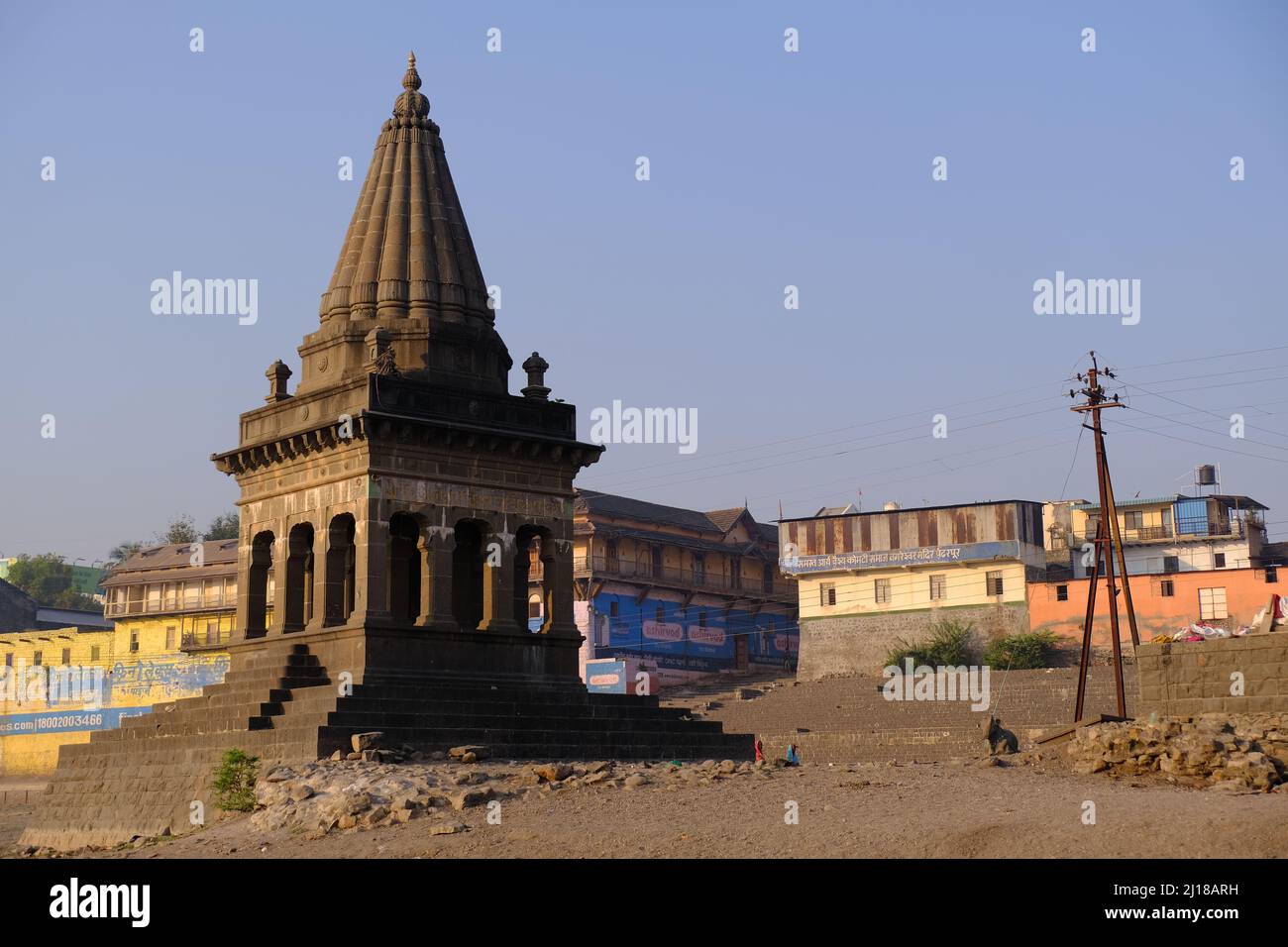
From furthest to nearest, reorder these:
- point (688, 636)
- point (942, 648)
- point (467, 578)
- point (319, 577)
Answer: point (688, 636)
point (942, 648)
point (467, 578)
point (319, 577)

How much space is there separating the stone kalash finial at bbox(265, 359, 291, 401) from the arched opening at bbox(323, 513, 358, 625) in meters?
3.67

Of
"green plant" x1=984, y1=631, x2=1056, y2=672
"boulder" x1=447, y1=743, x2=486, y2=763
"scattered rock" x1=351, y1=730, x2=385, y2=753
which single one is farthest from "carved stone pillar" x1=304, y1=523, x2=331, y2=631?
"green plant" x1=984, y1=631, x2=1056, y2=672

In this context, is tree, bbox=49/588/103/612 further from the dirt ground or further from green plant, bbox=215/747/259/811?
the dirt ground

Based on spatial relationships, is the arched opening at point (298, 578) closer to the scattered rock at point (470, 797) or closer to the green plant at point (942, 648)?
the scattered rock at point (470, 797)

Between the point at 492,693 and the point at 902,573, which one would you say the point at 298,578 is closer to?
the point at 492,693

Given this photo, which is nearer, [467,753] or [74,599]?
[467,753]

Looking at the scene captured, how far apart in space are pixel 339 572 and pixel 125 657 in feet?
156

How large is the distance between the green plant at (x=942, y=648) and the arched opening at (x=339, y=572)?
3836 centimetres

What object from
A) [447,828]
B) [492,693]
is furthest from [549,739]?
[447,828]

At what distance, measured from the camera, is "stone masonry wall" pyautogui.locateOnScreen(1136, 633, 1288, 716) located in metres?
25.3

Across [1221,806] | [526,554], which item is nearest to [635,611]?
[526,554]

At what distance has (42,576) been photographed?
406ft

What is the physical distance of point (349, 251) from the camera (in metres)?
33.8

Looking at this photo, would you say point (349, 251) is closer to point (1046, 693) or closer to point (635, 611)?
point (1046, 693)
